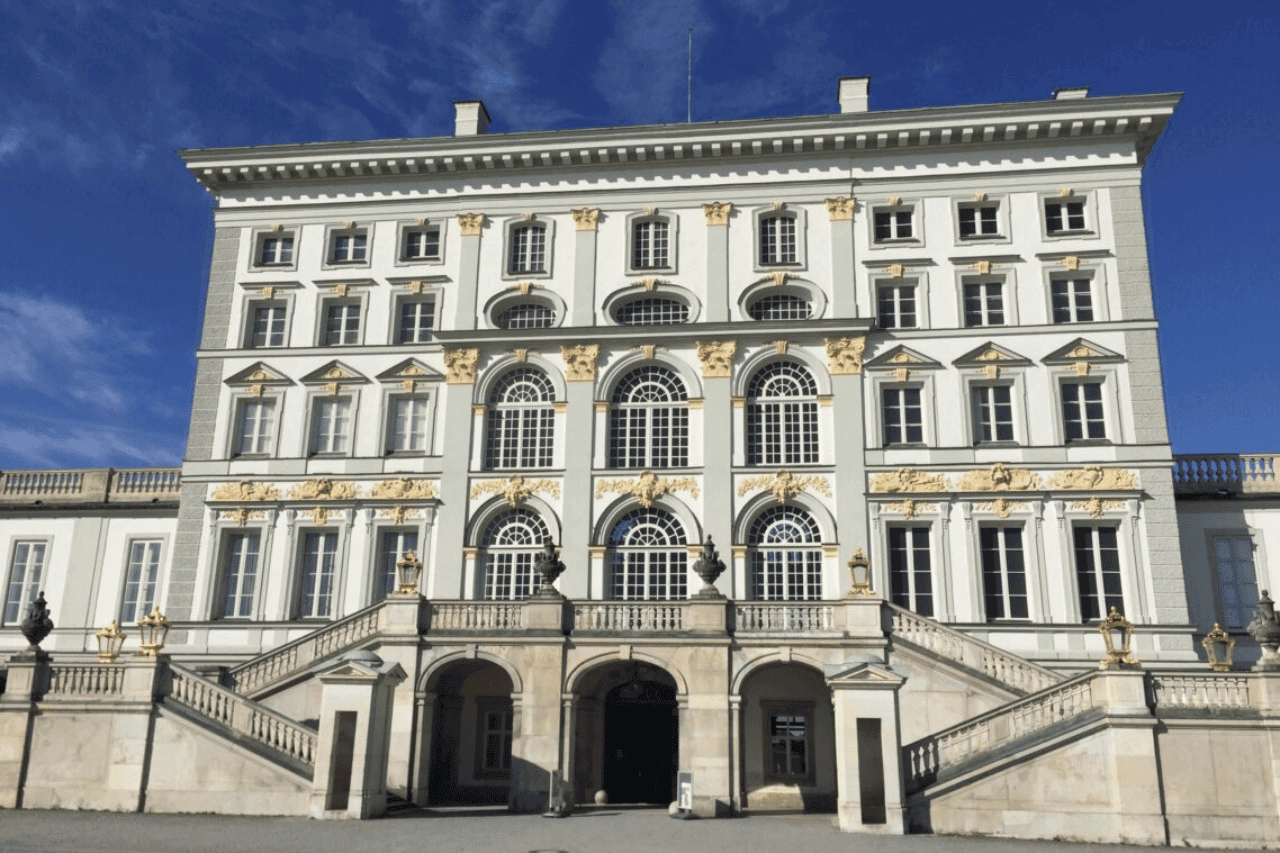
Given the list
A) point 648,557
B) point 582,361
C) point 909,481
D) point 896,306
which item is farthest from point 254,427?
point 896,306

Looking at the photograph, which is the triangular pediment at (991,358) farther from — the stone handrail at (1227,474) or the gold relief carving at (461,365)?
the gold relief carving at (461,365)

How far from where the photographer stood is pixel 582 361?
1430 inches

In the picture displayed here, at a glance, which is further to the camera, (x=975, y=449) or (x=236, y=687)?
(x=975, y=449)

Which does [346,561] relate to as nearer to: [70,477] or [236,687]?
[236,687]

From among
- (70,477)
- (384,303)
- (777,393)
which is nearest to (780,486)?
(777,393)

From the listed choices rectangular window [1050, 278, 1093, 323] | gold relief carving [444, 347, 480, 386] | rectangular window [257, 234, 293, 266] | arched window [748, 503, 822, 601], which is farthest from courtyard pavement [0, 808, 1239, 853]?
rectangular window [257, 234, 293, 266]

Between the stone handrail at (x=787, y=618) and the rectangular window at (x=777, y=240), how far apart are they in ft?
42.4

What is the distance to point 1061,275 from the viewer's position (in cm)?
3556

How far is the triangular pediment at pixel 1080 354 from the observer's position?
112 feet

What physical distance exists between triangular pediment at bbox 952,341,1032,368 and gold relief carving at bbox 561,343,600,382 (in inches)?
445

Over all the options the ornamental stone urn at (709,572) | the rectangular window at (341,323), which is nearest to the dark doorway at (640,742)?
the ornamental stone urn at (709,572)

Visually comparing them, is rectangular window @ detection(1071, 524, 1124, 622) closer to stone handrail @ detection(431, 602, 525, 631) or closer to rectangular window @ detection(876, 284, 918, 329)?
rectangular window @ detection(876, 284, 918, 329)

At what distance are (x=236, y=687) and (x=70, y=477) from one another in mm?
15214

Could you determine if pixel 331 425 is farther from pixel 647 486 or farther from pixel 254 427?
pixel 647 486
